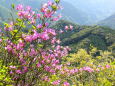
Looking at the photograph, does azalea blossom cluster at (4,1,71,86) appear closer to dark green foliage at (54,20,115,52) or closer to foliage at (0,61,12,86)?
foliage at (0,61,12,86)

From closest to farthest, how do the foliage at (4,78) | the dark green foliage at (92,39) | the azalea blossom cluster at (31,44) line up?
the foliage at (4,78)
the azalea blossom cluster at (31,44)
the dark green foliage at (92,39)

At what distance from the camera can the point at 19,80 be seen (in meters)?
8.91

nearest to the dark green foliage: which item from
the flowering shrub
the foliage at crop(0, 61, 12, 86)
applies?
the flowering shrub

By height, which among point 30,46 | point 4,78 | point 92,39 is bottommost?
point 4,78

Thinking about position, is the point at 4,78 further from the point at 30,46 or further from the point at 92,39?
the point at 92,39

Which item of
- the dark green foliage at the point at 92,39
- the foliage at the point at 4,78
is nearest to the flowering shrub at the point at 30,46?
the foliage at the point at 4,78

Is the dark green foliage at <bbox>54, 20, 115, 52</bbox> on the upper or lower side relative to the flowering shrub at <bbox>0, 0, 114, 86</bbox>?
upper

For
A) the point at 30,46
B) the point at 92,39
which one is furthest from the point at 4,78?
the point at 92,39

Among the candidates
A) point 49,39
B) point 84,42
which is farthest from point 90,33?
point 49,39

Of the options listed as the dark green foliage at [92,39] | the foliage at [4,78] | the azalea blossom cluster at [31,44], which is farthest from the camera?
the dark green foliage at [92,39]

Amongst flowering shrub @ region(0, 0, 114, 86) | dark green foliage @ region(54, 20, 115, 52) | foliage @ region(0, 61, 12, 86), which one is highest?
dark green foliage @ region(54, 20, 115, 52)

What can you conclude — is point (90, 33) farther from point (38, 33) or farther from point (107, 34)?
point (38, 33)

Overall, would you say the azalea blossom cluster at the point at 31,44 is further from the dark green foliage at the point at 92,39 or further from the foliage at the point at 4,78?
the dark green foliage at the point at 92,39

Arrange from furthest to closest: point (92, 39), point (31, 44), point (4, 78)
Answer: point (92, 39) → point (31, 44) → point (4, 78)
